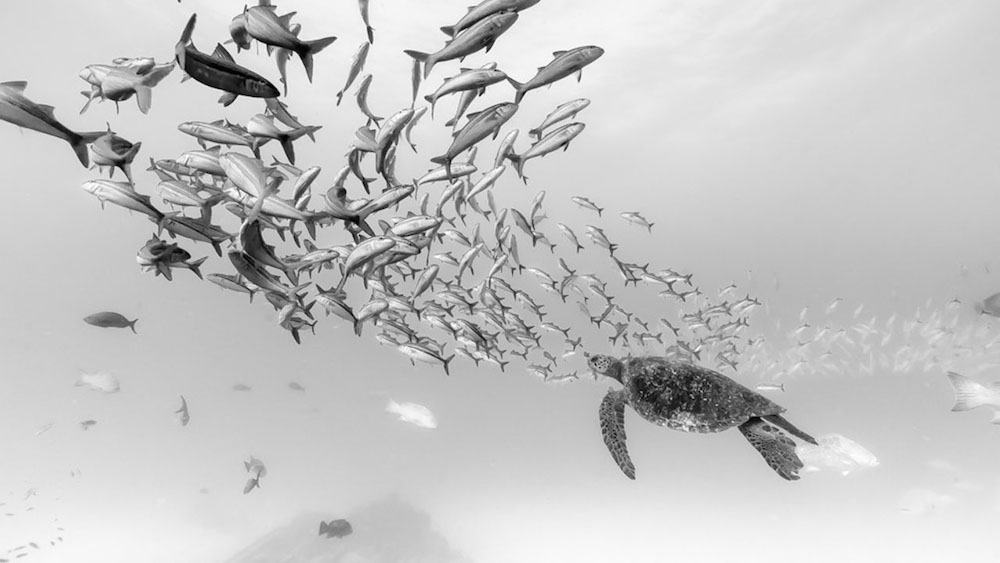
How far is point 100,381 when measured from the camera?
38.5ft

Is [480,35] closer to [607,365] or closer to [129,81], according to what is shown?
[129,81]

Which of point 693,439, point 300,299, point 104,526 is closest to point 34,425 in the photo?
point 104,526

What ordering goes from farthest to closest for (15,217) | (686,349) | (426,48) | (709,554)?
(15,217) → (709,554) → (426,48) → (686,349)

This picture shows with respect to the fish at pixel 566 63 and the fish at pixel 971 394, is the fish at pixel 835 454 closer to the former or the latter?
the fish at pixel 971 394

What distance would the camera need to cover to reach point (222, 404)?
3177 inches

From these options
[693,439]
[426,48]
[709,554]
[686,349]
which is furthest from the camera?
[693,439]

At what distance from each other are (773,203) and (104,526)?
249 feet

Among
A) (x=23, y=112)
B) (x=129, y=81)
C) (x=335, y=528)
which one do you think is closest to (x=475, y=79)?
(x=129, y=81)

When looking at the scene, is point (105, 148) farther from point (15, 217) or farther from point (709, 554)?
point (15, 217)

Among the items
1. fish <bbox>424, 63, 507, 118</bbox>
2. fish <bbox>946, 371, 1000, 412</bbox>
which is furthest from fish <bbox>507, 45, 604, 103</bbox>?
fish <bbox>946, 371, 1000, 412</bbox>

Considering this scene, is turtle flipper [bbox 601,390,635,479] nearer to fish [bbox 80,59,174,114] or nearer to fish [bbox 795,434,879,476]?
fish [bbox 80,59,174,114]

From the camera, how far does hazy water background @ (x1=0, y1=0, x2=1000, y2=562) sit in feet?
58.6

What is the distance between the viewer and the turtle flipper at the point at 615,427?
4.72 metres

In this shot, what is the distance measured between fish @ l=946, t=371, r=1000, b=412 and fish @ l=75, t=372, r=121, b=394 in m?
17.1
